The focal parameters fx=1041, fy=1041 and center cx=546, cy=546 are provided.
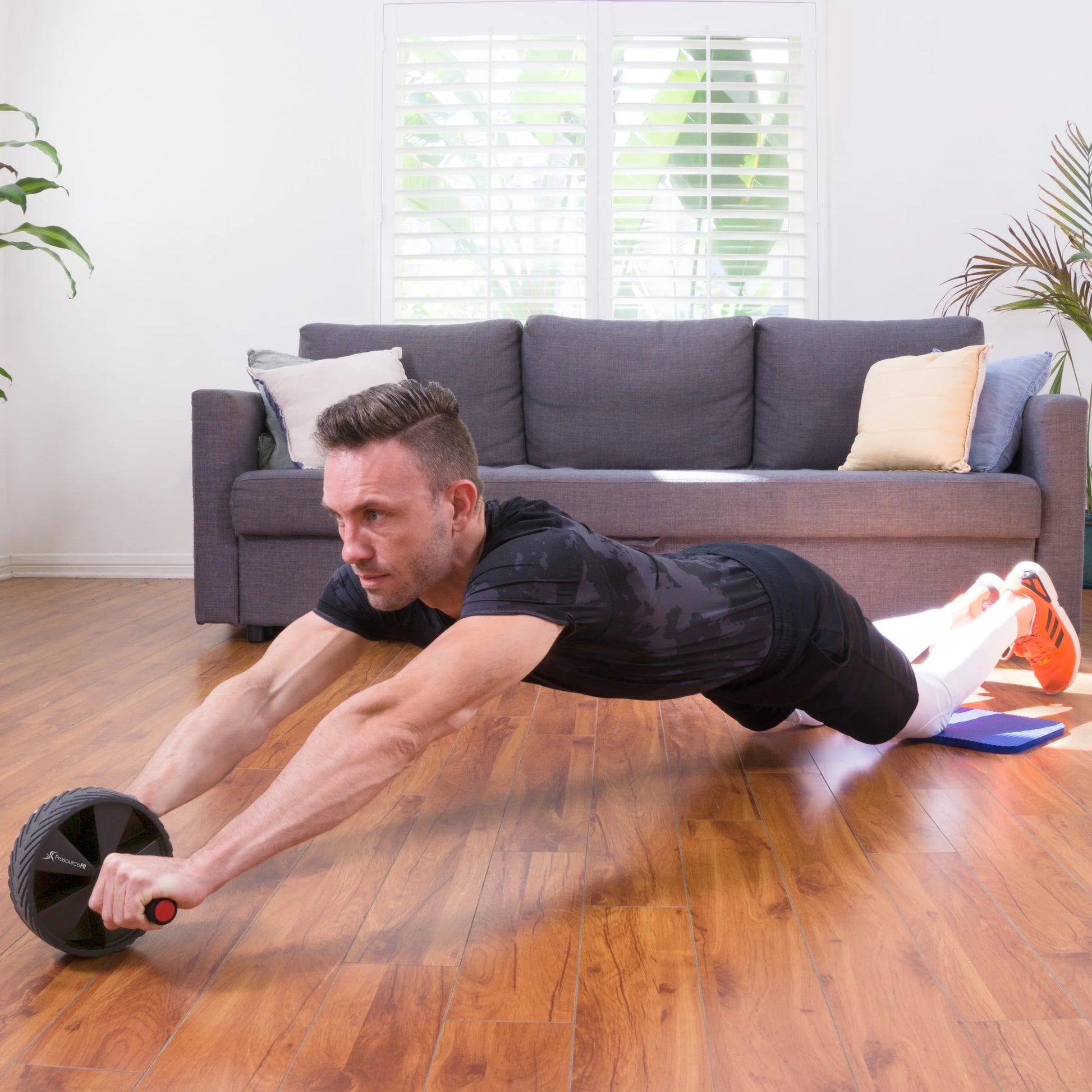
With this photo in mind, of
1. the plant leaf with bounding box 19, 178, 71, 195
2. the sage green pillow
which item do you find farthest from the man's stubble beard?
the plant leaf with bounding box 19, 178, 71, 195

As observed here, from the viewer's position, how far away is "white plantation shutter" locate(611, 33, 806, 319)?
427cm

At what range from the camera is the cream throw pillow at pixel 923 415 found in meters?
3.11

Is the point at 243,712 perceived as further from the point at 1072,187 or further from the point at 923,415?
the point at 1072,187

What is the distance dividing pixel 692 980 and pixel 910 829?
1.94 feet

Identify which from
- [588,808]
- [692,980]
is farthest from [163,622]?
[692,980]

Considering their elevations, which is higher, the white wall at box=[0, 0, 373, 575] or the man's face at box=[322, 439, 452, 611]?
the white wall at box=[0, 0, 373, 575]

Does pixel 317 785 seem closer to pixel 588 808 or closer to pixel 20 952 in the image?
pixel 20 952

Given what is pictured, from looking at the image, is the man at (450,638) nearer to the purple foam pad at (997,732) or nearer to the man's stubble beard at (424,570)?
the man's stubble beard at (424,570)

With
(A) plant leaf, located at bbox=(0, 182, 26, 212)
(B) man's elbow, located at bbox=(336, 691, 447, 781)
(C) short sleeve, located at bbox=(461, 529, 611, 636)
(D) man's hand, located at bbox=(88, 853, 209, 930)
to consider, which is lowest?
(D) man's hand, located at bbox=(88, 853, 209, 930)

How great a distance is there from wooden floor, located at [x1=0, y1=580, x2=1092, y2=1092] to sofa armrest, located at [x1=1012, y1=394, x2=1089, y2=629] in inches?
34.3

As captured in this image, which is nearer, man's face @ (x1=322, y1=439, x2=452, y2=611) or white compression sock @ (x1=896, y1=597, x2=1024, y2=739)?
man's face @ (x1=322, y1=439, x2=452, y2=611)

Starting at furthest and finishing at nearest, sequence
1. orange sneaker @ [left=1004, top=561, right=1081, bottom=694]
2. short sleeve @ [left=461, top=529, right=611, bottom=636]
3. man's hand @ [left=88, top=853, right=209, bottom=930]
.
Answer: orange sneaker @ [left=1004, top=561, right=1081, bottom=694]
short sleeve @ [left=461, top=529, right=611, bottom=636]
man's hand @ [left=88, top=853, right=209, bottom=930]

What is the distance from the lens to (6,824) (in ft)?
5.21

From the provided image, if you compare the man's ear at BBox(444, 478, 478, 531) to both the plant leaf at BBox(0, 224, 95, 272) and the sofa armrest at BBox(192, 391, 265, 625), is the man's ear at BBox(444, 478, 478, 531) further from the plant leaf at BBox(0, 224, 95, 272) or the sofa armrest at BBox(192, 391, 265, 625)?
the plant leaf at BBox(0, 224, 95, 272)
